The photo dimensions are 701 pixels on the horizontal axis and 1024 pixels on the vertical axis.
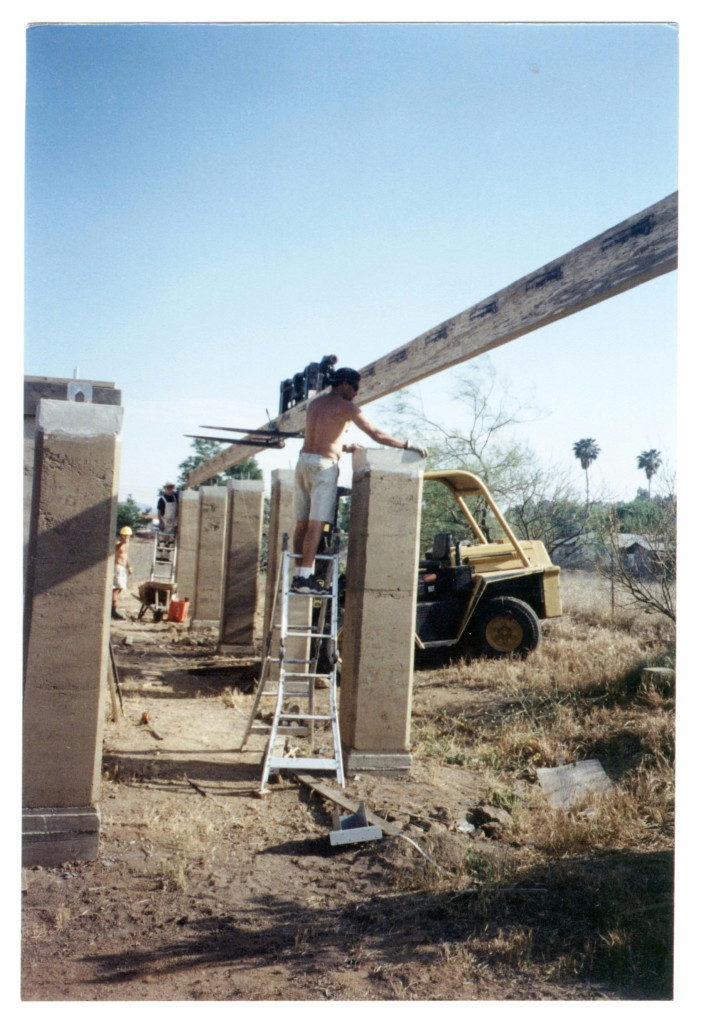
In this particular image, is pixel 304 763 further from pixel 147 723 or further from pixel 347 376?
pixel 347 376

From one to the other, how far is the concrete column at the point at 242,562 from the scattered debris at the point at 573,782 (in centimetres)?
618

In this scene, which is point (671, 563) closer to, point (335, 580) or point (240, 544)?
point (335, 580)

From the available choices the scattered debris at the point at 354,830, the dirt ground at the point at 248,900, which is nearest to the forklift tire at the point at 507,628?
the dirt ground at the point at 248,900

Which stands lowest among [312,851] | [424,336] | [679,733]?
[312,851]

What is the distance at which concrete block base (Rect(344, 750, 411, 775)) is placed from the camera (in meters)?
6.32

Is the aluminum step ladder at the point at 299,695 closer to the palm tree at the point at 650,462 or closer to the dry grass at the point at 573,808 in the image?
the dry grass at the point at 573,808

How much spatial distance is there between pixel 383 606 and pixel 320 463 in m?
1.25

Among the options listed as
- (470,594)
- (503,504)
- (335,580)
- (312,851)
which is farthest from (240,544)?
Answer: (503,504)

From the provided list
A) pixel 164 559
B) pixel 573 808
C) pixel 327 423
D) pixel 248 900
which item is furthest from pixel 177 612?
pixel 248 900

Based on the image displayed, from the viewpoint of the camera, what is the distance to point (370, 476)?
6270 millimetres

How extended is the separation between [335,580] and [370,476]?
2.86 feet

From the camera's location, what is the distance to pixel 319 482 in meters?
6.27

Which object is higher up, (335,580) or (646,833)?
(335,580)

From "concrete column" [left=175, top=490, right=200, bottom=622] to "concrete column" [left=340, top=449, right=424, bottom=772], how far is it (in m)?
11.4
